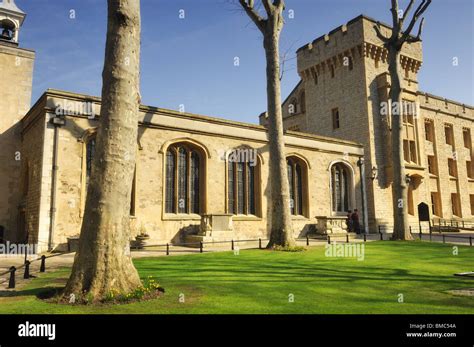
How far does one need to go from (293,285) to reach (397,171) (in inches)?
620

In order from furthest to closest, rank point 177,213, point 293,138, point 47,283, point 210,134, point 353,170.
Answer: point 353,170, point 293,138, point 210,134, point 177,213, point 47,283

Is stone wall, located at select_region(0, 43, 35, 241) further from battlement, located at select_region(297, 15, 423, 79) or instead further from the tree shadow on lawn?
battlement, located at select_region(297, 15, 423, 79)

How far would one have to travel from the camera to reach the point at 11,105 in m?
21.0

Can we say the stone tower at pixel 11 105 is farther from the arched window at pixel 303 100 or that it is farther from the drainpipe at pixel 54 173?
the arched window at pixel 303 100

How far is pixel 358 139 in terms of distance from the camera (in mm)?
28750

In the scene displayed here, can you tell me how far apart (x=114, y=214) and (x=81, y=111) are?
1144 centimetres

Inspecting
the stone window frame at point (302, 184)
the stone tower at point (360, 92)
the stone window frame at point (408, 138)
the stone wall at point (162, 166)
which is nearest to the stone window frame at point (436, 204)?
the stone tower at point (360, 92)

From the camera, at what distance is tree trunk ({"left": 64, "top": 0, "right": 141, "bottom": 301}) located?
661 centimetres

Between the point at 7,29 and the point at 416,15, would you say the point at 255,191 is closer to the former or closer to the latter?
the point at 416,15

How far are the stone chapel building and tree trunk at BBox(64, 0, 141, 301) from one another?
9.87m

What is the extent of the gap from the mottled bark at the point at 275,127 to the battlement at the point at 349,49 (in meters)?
15.3

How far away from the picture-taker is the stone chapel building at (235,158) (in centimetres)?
1616
